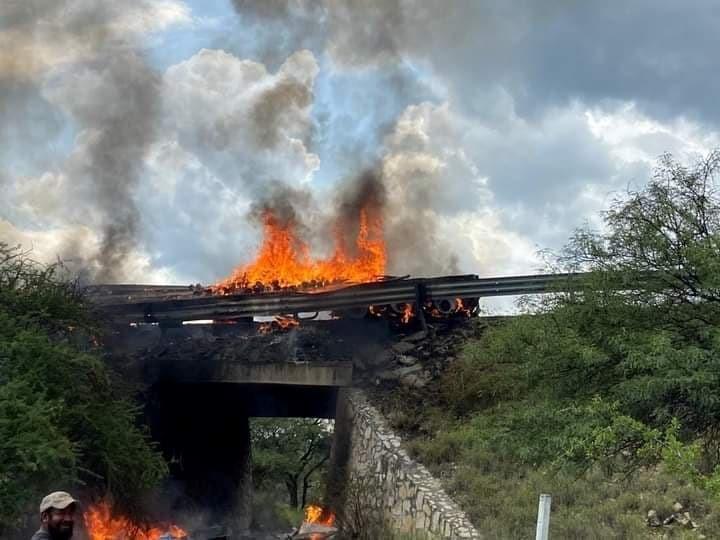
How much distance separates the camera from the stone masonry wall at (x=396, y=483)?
13500 mm

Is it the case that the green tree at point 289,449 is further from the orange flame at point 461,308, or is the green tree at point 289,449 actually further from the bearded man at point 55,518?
the bearded man at point 55,518

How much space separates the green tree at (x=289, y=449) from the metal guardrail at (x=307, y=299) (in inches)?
1050

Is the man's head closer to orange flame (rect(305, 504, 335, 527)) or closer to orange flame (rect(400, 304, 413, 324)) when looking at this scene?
orange flame (rect(305, 504, 335, 527))

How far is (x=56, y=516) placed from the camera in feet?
13.8

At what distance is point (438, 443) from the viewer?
1641 centimetres

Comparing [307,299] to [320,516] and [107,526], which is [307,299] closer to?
[320,516]

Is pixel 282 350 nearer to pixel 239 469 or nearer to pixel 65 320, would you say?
pixel 65 320

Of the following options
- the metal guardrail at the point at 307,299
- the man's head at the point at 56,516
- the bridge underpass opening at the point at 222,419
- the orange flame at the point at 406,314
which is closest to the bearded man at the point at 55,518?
the man's head at the point at 56,516

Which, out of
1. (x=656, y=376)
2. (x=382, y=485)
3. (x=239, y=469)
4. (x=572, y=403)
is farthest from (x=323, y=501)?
(x=656, y=376)

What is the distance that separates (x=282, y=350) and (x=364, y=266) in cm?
604

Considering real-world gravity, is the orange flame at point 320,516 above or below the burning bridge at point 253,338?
below

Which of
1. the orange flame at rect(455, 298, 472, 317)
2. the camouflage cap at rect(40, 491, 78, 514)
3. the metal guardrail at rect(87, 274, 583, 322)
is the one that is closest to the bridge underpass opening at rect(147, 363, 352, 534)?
the metal guardrail at rect(87, 274, 583, 322)

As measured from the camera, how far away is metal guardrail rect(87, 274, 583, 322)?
20.8 meters

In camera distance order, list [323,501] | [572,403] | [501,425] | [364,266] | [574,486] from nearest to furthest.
→ [572,403], [501,425], [574,486], [323,501], [364,266]
